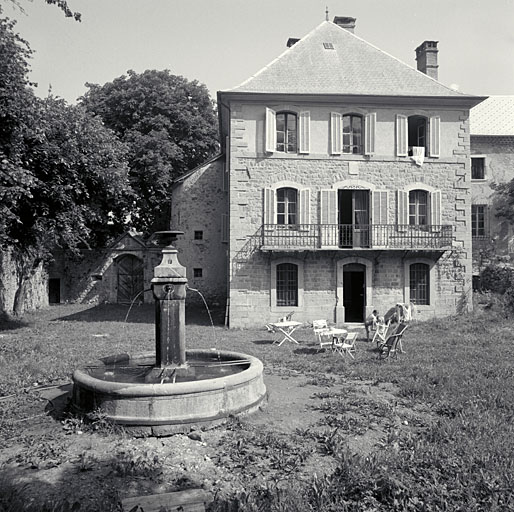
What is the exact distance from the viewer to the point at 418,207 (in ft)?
62.0

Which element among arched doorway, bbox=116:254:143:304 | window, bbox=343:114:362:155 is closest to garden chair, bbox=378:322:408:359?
window, bbox=343:114:362:155

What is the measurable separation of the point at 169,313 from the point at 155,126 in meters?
20.9

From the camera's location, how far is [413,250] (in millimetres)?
17938

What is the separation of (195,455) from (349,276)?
1393 centimetres

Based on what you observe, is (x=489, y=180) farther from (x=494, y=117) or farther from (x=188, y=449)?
(x=188, y=449)

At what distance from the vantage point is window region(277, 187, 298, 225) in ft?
60.3

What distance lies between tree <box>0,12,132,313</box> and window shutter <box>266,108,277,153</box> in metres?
5.30

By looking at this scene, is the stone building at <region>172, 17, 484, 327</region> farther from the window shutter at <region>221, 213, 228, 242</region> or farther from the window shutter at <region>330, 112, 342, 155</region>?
the window shutter at <region>221, 213, 228, 242</region>

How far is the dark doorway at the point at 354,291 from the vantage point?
18.7 m

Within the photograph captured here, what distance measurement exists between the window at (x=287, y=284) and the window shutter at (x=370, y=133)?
5.20 meters

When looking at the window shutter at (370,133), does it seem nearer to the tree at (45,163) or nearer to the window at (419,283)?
the window at (419,283)

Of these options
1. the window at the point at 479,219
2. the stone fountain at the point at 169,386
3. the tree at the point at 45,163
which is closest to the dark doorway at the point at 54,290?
the tree at the point at 45,163

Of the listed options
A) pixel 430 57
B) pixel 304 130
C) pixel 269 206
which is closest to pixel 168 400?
pixel 269 206

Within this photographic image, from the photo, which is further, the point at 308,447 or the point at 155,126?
the point at 155,126
